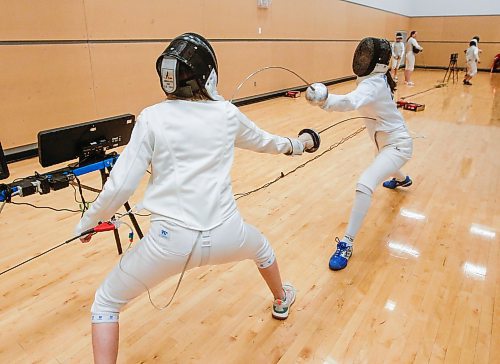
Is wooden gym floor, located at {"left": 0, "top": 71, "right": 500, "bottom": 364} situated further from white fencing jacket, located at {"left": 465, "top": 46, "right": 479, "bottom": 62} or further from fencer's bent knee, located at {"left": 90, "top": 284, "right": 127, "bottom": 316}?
white fencing jacket, located at {"left": 465, "top": 46, "right": 479, "bottom": 62}

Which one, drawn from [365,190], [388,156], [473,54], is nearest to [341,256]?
[365,190]

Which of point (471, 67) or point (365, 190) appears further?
point (471, 67)

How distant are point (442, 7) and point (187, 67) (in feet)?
54.2

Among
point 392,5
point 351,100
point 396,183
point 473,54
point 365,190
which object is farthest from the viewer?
point 392,5

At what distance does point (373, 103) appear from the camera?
231 centimetres

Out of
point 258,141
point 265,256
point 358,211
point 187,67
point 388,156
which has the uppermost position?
point 187,67

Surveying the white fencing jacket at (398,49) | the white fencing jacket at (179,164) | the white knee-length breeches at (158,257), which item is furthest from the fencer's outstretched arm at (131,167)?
the white fencing jacket at (398,49)

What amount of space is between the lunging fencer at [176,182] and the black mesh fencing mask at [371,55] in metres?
1.31

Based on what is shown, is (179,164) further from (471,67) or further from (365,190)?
(471,67)

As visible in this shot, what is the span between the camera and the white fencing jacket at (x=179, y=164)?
116 cm

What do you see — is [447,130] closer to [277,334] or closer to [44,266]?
[277,334]

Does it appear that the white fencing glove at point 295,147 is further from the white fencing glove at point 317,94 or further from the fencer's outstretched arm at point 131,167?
the fencer's outstretched arm at point 131,167

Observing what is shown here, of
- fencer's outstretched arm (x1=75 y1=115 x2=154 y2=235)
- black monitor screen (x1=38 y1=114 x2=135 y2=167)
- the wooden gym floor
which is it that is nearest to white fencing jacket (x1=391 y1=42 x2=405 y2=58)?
the wooden gym floor

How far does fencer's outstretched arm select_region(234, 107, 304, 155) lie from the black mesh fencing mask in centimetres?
86
